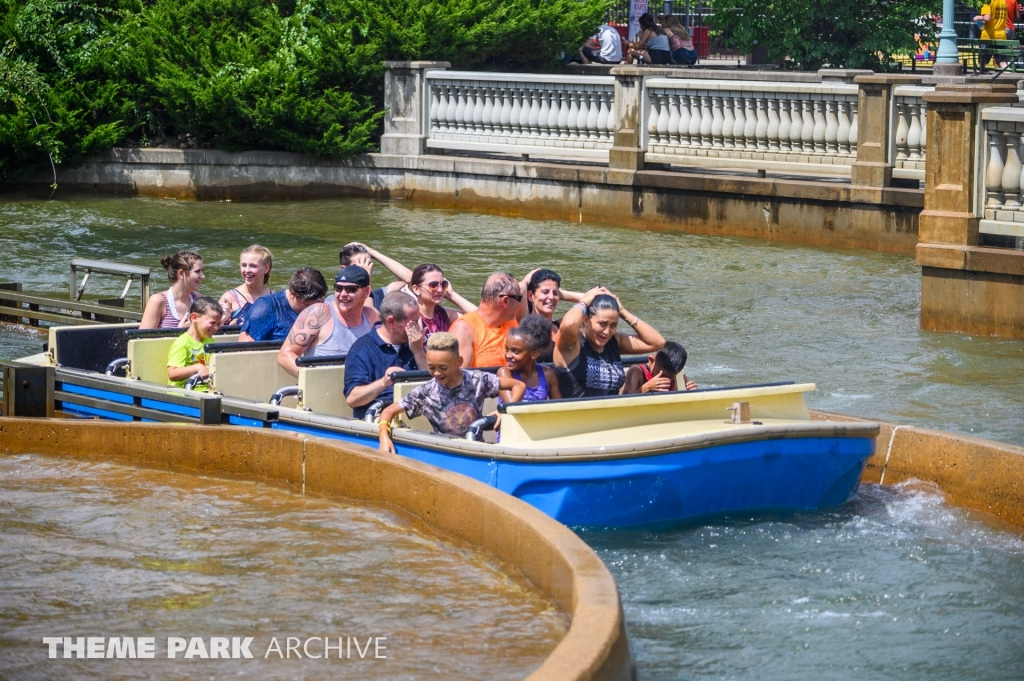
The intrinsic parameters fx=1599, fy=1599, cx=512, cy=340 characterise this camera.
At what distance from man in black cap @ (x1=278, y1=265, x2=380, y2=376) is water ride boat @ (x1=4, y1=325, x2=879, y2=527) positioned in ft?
0.96

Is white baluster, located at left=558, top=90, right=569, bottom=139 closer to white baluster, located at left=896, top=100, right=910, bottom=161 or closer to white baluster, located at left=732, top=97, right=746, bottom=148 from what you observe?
white baluster, located at left=732, top=97, right=746, bottom=148

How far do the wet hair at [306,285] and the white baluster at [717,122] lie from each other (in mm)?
9812

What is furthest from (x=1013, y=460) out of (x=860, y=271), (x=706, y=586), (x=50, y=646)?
(x=860, y=271)

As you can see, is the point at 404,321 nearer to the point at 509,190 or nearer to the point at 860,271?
the point at 860,271

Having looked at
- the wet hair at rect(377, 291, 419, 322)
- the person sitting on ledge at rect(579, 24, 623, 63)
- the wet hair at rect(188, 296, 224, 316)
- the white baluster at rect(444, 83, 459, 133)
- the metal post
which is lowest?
the wet hair at rect(188, 296, 224, 316)

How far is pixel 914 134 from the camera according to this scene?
53.5 ft

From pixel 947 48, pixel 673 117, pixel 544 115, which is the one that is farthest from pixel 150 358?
pixel 947 48

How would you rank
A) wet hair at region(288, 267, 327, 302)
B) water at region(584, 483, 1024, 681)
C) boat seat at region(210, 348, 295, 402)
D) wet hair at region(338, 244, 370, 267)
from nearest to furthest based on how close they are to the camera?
water at region(584, 483, 1024, 681), boat seat at region(210, 348, 295, 402), wet hair at region(288, 267, 327, 302), wet hair at region(338, 244, 370, 267)

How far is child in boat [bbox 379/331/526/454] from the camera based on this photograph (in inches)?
302

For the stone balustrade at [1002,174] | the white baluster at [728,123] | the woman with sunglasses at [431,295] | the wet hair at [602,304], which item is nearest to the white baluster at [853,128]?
the white baluster at [728,123]

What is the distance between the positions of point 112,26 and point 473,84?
5.42 metres

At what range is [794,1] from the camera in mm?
26141

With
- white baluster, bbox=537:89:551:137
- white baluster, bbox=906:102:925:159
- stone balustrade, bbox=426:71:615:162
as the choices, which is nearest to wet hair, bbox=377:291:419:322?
white baluster, bbox=906:102:925:159

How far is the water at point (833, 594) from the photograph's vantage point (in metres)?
6.05
